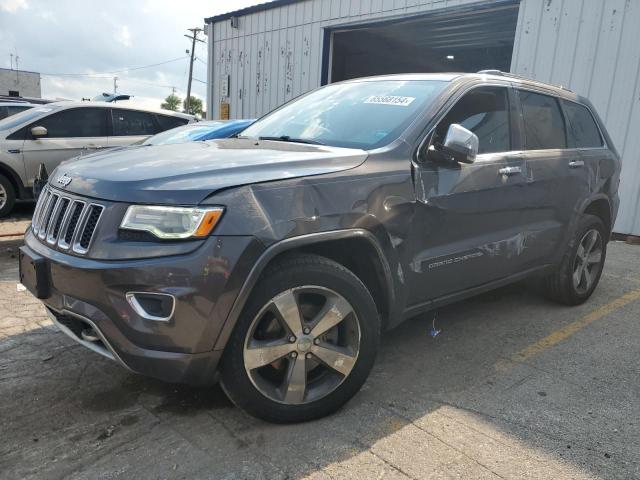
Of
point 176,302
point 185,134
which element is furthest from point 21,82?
point 176,302

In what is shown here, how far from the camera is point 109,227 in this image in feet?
7.36

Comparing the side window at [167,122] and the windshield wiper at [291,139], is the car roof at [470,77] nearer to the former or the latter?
the windshield wiper at [291,139]

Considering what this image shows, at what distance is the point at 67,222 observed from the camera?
2.46 meters

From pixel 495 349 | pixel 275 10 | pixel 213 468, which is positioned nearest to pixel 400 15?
pixel 275 10

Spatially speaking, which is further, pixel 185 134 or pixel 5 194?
pixel 5 194

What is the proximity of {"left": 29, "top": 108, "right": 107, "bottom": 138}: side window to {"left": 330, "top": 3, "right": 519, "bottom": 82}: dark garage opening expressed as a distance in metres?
5.75

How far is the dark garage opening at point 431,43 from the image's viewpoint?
10672mm

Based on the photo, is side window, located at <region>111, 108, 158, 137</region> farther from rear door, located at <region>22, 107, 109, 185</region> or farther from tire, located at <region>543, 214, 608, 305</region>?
tire, located at <region>543, 214, 608, 305</region>

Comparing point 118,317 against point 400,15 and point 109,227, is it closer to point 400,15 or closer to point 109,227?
point 109,227

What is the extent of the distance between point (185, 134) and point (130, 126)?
7.74ft

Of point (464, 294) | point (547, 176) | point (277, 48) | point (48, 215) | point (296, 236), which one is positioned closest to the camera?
point (296, 236)

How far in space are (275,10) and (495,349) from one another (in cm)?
1124

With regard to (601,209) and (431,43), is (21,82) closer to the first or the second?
(431,43)

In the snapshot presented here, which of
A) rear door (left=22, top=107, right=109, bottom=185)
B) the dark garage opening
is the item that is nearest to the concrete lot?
rear door (left=22, top=107, right=109, bottom=185)
